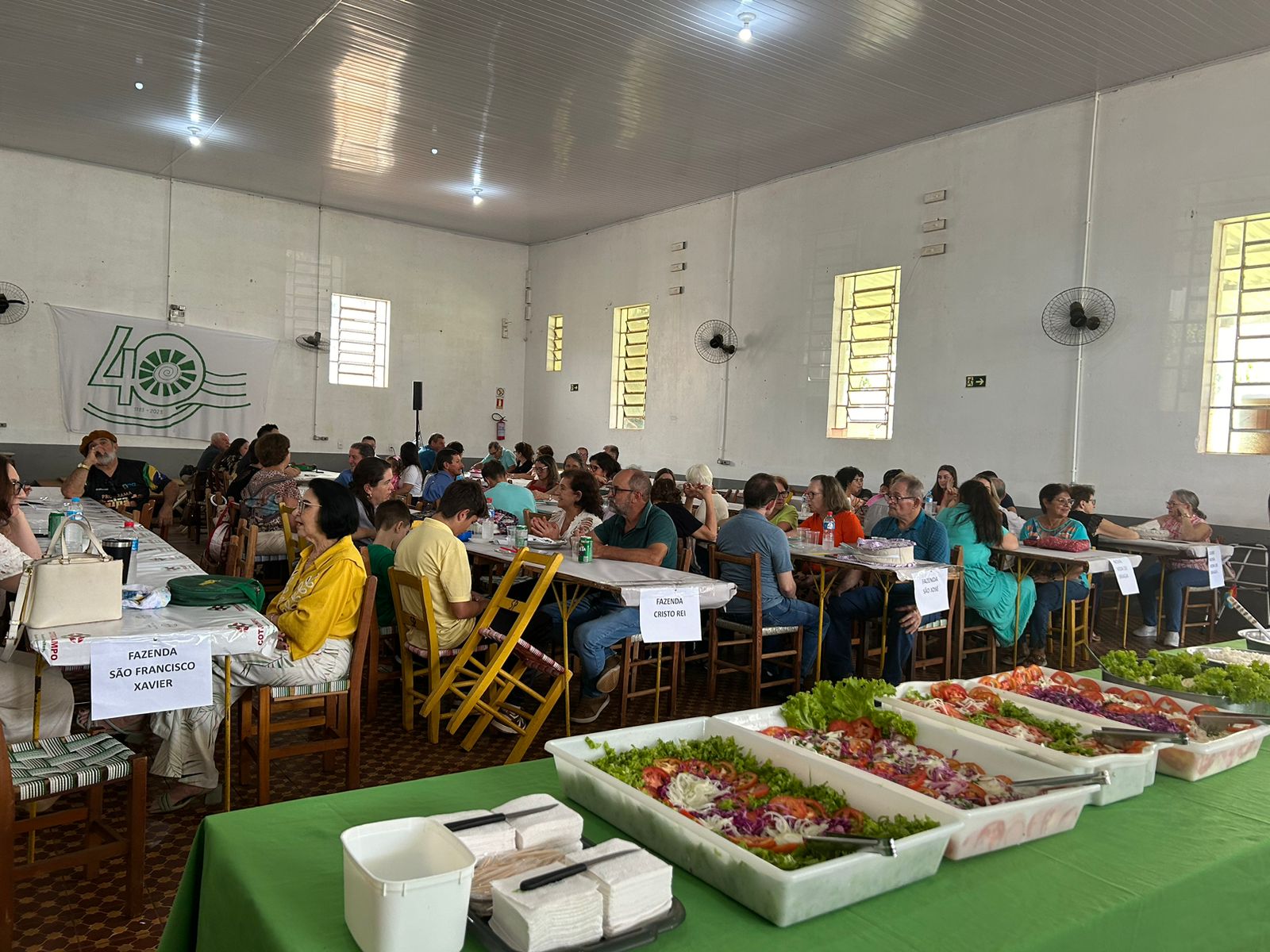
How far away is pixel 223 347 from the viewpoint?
1326 centimetres

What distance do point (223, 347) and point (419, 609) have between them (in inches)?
420

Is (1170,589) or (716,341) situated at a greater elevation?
(716,341)

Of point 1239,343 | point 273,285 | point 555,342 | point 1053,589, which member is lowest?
point 1053,589

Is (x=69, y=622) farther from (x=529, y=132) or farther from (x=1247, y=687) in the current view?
(x=529, y=132)

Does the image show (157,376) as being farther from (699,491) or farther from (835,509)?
(835,509)

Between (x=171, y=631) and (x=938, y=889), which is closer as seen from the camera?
(x=938, y=889)

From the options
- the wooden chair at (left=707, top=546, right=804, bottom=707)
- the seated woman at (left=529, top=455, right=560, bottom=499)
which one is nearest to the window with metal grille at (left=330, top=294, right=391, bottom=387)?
the seated woman at (left=529, top=455, right=560, bottom=499)

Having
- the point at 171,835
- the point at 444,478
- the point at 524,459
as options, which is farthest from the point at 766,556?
the point at 524,459

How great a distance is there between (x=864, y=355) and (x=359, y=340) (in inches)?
316

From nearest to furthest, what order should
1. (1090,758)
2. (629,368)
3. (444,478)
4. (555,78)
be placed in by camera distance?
(1090,758) < (555,78) < (444,478) < (629,368)

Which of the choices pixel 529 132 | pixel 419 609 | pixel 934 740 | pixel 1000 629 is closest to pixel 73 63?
pixel 529 132

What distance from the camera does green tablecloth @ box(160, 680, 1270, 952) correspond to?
127 cm

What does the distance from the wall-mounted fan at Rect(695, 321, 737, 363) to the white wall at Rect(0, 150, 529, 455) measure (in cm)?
470

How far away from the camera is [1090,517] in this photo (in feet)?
27.2
